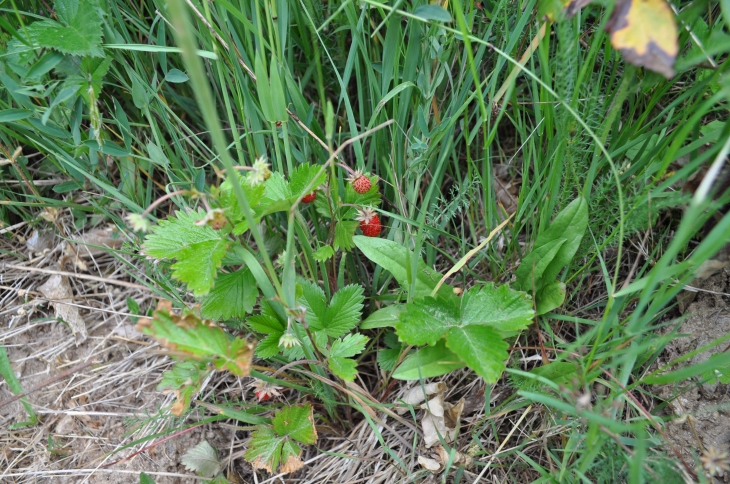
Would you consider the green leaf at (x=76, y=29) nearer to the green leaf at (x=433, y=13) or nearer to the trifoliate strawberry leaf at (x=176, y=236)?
the trifoliate strawberry leaf at (x=176, y=236)

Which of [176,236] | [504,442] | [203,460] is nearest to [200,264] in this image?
[176,236]

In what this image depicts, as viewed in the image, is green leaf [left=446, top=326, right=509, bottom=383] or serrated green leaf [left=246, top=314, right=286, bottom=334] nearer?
green leaf [left=446, top=326, right=509, bottom=383]

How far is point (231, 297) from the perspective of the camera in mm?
1258

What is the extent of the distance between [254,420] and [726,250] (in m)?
1.26

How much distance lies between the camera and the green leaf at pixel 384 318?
52.4 inches

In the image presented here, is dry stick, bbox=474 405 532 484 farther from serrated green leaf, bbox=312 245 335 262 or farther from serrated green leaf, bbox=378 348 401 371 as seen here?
serrated green leaf, bbox=312 245 335 262

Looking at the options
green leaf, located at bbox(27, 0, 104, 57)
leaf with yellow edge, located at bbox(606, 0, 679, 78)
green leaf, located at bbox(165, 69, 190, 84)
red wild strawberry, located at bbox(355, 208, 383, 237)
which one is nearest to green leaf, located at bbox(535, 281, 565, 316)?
red wild strawberry, located at bbox(355, 208, 383, 237)

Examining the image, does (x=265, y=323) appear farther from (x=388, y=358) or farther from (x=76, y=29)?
(x=76, y=29)

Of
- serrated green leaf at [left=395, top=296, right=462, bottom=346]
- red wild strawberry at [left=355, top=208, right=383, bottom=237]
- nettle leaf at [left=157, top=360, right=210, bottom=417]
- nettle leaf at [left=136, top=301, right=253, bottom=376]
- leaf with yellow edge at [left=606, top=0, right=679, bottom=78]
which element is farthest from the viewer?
red wild strawberry at [left=355, top=208, right=383, bottom=237]

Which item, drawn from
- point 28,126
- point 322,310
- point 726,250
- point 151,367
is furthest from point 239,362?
point 726,250

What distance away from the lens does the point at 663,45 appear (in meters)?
0.82

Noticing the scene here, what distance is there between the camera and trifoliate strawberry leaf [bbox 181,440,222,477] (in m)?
1.40

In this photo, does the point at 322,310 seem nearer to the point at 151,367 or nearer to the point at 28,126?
the point at 151,367

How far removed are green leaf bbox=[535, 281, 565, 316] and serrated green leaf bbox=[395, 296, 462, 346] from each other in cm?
25
